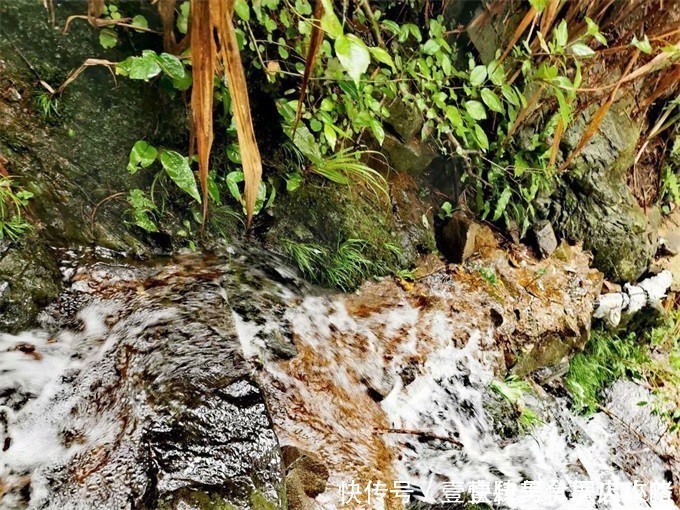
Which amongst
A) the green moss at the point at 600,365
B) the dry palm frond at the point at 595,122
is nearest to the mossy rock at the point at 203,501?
the green moss at the point at 600,365

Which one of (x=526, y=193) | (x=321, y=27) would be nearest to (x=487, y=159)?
(x=526, y=193)

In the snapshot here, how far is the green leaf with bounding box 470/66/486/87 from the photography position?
3.01m

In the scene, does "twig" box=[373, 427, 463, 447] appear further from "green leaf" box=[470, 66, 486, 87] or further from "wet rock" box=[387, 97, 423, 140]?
A: "green leaf" box=[470, 66, 486, 87]

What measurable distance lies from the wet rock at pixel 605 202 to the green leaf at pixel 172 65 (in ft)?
10.8

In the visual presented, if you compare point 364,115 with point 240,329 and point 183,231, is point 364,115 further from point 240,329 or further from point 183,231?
point 240,329

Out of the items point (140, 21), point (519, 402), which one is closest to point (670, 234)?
point (519, 402)

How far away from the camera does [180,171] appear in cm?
210

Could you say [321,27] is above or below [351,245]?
above

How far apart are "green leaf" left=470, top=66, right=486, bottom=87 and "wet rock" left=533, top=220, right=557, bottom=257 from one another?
4.90 feet

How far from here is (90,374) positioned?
5.96 ft

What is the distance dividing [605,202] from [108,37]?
13.7ft

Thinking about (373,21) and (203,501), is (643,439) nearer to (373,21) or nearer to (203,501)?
(203,501)

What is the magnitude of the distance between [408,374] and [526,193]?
200 cm

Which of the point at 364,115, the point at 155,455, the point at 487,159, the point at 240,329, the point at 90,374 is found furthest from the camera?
the point at 487,159
